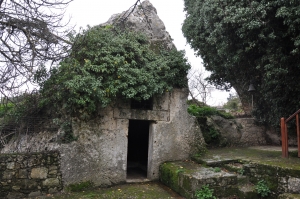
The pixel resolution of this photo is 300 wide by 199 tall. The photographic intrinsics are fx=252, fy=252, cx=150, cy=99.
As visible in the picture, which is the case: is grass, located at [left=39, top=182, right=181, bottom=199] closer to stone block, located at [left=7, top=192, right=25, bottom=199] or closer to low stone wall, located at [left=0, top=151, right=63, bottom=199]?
low stone wall, located at [left=0, top=151, right=63, bottom=199]

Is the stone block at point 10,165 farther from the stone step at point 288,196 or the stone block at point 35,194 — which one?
the stone step at point 288,196

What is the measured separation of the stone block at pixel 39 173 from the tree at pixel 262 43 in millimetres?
6900

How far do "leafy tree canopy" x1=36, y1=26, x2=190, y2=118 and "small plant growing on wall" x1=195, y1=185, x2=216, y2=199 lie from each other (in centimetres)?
266

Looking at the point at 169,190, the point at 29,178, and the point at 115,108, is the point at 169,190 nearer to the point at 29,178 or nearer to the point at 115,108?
the point at 115,108

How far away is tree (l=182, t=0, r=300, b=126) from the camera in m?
7.64

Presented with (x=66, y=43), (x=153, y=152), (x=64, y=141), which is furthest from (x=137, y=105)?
(x=66, y=43)

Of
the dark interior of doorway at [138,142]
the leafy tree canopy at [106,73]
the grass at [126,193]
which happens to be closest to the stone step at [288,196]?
the grass at [126,193]

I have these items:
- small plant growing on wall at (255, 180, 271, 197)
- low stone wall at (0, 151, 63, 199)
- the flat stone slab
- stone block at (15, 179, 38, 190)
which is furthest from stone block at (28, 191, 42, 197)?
small plant growing on wall at (255, 180, 271, 197)

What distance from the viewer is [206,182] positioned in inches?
213

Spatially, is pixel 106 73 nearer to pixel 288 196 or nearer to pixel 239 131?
pixel 288 196

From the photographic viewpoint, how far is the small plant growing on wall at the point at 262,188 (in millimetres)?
5160

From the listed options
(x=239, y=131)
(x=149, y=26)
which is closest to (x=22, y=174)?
(x=149, y=26)

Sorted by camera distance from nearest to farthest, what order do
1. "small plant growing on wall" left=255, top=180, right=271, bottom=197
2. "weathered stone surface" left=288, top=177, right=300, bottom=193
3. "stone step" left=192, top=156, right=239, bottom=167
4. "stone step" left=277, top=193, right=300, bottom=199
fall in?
"stone step" left=277, top=193, right=300, bottom=199 < "weathered stone surface" left=288, top=177, right=300, bottom=193 < "small plant growing on wall" left=255, top=180, right=271, bottom=197 < "stone step" left=192, top=156, right=239, bottom=167

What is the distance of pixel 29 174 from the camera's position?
18.9 ft
